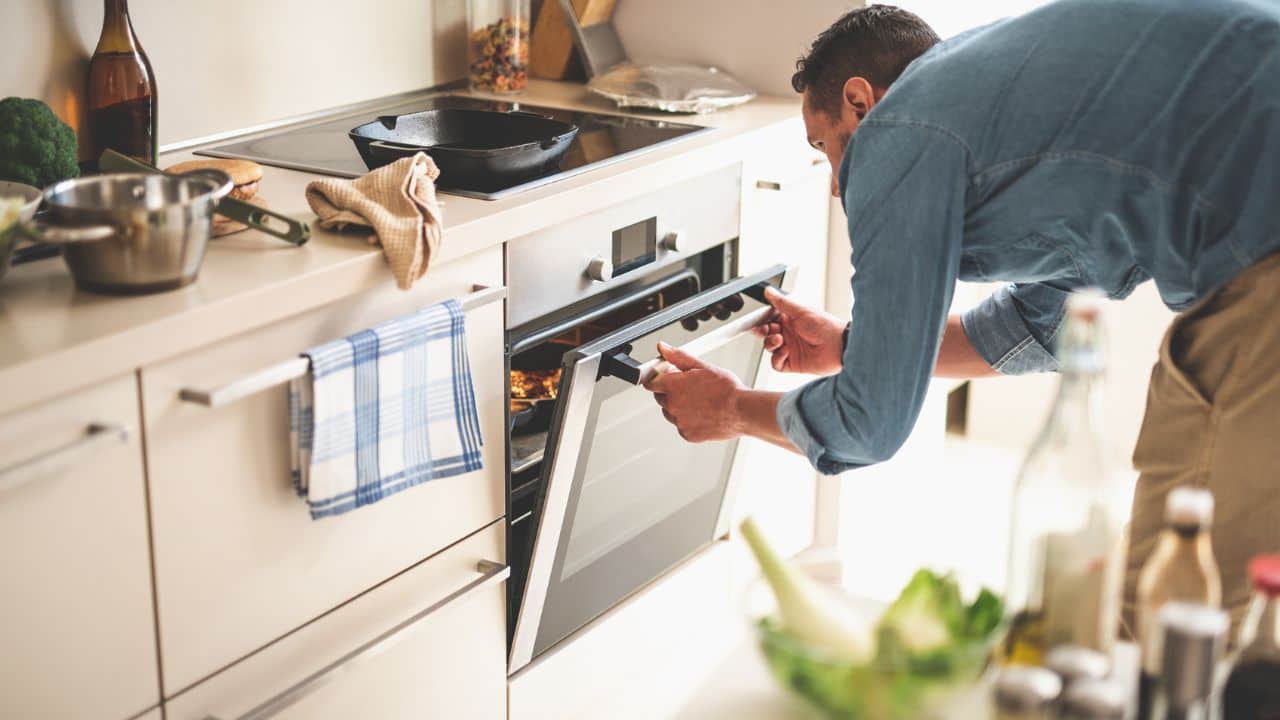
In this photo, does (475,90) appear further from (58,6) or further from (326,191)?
(326,191)

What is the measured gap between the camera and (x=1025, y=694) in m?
0.72

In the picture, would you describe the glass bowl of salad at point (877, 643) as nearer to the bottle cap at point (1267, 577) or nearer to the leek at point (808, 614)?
the leek at point (808, 614)

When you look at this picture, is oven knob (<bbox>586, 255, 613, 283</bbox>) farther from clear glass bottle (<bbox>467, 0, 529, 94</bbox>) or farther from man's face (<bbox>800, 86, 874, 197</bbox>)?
clear glass bottle (<bbox>467, 0, 529, 94</bbox>)

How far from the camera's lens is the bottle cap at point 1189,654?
696 mm

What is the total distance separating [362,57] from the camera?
218cm

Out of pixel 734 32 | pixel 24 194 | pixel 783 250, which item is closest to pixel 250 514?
pixel 24 194

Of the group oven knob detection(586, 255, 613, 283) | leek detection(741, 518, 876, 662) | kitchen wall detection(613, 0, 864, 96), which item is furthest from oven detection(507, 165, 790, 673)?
leek detection(741, 518, 876, 662)

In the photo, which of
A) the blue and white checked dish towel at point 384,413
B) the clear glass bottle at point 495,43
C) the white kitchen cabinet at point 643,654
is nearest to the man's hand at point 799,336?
the white kitchen cabinet at point 643,654

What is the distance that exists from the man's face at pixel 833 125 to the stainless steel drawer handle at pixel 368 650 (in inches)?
25.3

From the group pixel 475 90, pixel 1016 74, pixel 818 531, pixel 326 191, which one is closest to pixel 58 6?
pixel 326 191

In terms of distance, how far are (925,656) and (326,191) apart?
3.08 feet

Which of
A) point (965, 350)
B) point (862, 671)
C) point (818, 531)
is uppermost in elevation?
point (862, 671)

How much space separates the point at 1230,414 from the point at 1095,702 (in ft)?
2.23

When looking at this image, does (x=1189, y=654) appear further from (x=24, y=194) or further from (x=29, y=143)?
(x=29, y=143)
